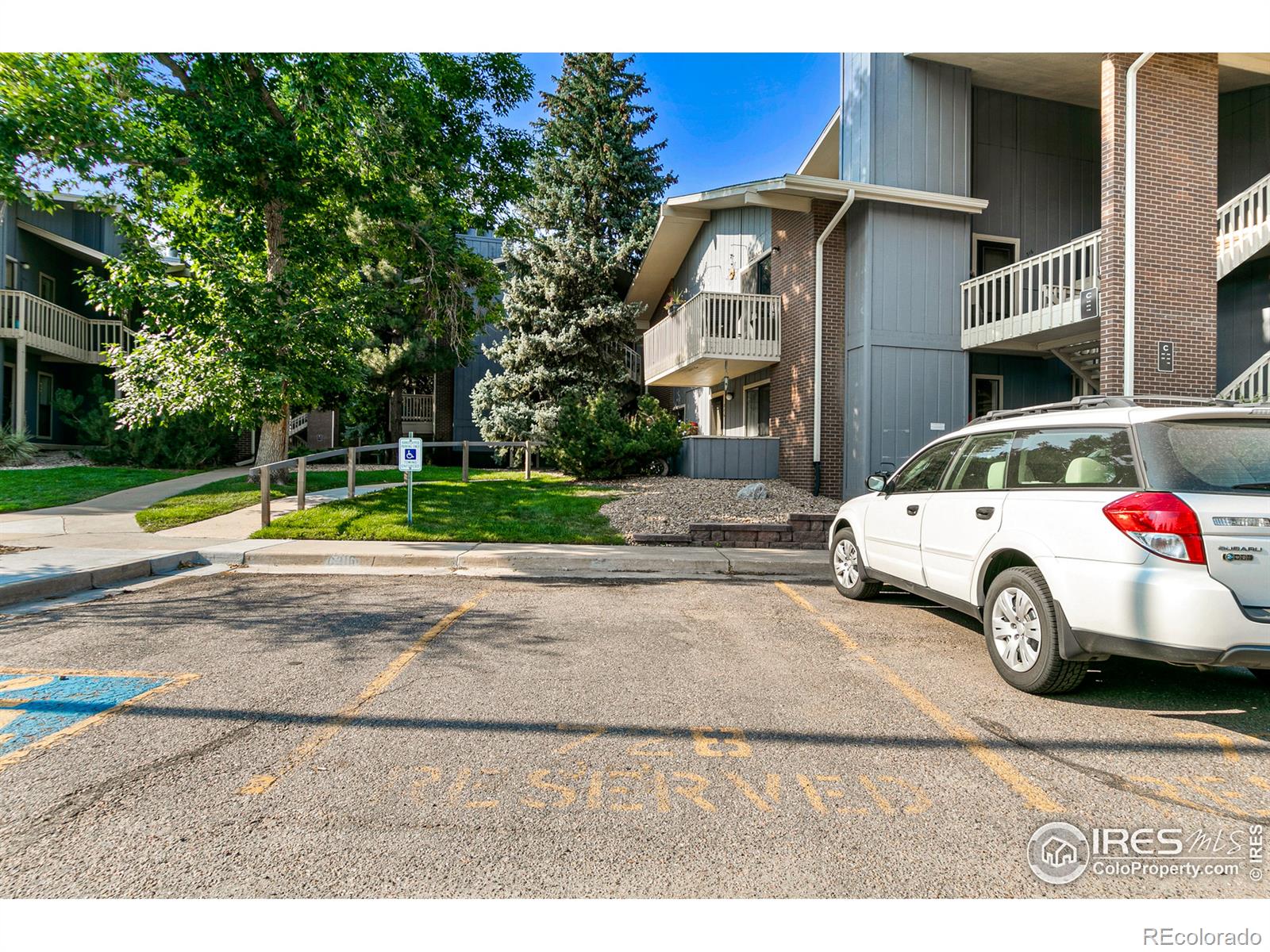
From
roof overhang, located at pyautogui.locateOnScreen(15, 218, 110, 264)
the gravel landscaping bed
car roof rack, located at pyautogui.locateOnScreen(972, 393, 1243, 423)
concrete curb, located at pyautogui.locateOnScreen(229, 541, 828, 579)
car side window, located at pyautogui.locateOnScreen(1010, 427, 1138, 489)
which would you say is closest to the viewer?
car side window, located at pyautogui.locateOnScreen(1010, 427, 1138, 489)

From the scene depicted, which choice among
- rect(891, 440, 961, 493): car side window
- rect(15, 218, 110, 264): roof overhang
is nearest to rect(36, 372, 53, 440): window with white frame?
rect(15, 218, 110, 264): roof overhang

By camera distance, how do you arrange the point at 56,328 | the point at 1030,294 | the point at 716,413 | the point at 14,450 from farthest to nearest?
1. the point at 716,413
2. the point at 56,328
3. the point at 14,450
4. the point at 1030,294

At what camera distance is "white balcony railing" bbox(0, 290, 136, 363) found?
18516 mm

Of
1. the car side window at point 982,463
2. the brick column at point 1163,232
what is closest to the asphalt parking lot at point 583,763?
the car side window at point 982,463

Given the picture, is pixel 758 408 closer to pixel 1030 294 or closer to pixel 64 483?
pixel 1030 294

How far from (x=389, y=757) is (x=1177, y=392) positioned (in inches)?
459

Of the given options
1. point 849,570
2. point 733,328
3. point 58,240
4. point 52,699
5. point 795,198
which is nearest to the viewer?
point 52,699

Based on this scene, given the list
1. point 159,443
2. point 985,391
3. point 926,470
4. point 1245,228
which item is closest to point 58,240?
point 159,443

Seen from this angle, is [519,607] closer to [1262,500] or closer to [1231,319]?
[1262,500]

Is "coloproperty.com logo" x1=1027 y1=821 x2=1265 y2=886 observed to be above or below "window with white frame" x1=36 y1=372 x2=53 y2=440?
below

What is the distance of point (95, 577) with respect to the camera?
7.48m

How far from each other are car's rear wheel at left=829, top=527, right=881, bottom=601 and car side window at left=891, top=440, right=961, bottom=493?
0.88m

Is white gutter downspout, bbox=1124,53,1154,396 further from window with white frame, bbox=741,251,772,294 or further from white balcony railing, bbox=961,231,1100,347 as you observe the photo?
window with white frame, bbox=741,251,772,294

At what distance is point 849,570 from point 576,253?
17.2 metres
